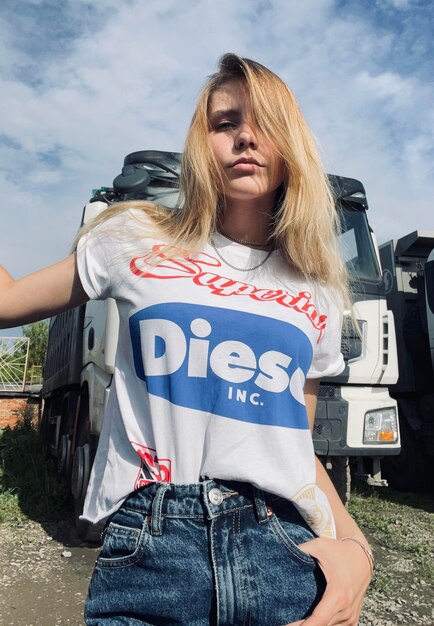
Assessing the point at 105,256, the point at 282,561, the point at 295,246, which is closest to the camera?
the point at 282,561

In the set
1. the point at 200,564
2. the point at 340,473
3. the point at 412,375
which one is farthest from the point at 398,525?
the point at 200,564

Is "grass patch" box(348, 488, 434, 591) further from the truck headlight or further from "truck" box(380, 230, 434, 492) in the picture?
the truck headlight

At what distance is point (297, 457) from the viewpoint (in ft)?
3.76

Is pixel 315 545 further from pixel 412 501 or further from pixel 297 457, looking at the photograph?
pixel 412 501

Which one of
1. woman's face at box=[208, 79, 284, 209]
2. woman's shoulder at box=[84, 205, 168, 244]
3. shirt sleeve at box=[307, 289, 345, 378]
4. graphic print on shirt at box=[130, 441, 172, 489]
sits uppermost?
woman's face at box=[208, 79, 284, 209]

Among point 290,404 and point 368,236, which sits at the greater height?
point 368,236

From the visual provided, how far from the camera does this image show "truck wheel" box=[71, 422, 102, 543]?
440 centimetres

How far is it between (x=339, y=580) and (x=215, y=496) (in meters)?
0.28

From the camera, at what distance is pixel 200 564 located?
1.03 metres

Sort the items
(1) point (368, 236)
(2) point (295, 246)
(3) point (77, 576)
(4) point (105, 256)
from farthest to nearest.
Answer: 1. (1) point (368, 236)
2. (3) point (77, 576)
3. (2) point (295, 246)
4. (4) point (105, 256)

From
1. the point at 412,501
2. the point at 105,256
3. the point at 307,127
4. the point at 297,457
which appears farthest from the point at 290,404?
the point at 412,501

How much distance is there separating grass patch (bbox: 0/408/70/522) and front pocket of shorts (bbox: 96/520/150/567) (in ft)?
14.9

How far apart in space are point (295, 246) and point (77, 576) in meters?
3.45

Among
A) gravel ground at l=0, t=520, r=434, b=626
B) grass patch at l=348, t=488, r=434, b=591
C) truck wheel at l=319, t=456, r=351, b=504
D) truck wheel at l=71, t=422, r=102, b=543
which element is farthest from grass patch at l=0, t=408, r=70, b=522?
grass patch at l=348, t=488, r=434, b=591
